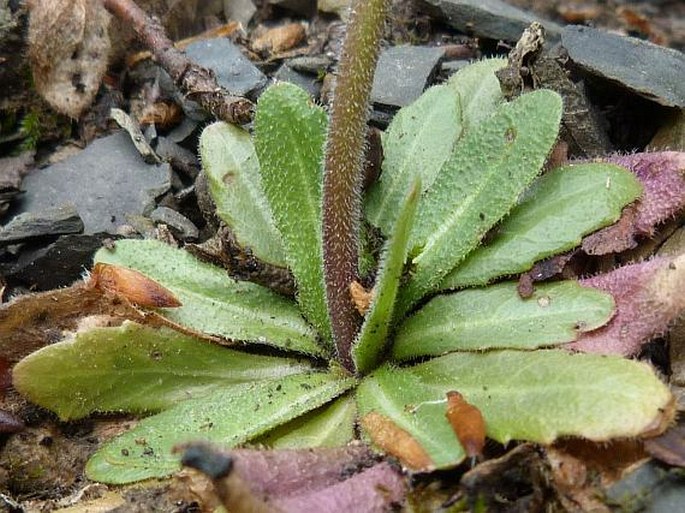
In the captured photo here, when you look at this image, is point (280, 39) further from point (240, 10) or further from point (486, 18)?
point (486, 18)

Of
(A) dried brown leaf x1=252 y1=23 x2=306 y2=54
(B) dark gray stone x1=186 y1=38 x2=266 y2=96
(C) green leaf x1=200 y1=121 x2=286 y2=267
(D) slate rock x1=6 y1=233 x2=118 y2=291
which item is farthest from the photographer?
(A) dried brown leaf x1=252 y1=23 x2=306 y2=54

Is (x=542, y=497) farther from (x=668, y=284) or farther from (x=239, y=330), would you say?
(x=239, y=330)

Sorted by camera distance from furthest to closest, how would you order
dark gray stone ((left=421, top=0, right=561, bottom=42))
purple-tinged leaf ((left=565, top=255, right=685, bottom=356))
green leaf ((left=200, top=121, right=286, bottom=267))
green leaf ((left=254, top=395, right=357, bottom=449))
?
dark gray stone ((left=421, top=0, right=561, bottom=42)), green leaf ((left=200, top=121, right=286, bottom=267)), green leaf ((left=254, top=395, right=357, bottom=449)), purple-tinged leaf ((left=565, top=255, right=685, bottom=356))

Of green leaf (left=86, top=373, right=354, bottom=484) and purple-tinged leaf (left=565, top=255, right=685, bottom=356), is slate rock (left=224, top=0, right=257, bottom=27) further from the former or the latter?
purple-tinged leaf (left=565, top=255, right=685, bottom=356)

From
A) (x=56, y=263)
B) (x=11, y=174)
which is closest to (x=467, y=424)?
(x=56, y=263)

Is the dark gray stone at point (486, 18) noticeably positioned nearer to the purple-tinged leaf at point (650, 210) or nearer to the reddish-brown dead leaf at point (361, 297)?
the purple-tinged leaf at point (650, 210)

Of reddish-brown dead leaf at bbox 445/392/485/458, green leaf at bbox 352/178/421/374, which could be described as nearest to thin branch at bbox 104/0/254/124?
green leaf at bbox 352/178/421/374

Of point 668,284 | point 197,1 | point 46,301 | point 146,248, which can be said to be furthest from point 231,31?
point 668,284
